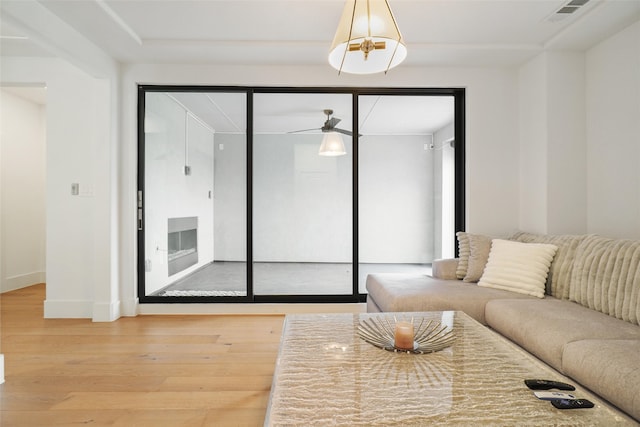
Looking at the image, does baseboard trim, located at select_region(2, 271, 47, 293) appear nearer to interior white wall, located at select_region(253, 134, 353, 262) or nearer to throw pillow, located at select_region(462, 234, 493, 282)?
interior white wall, located at select_region(253, 134, 353, 262)

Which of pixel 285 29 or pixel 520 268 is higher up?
pixel 285 29

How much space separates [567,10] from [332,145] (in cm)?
217

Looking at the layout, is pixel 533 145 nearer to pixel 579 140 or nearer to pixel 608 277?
pixel 579 140

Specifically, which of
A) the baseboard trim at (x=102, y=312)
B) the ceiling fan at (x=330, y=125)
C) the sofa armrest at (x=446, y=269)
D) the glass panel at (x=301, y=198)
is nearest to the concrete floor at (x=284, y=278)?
the glass panel at (x=301, y=198)

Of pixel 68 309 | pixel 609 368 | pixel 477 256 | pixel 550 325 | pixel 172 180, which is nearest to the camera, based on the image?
pixel 609 368

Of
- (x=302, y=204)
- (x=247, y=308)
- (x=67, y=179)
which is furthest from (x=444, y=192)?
(x=67, y=179)

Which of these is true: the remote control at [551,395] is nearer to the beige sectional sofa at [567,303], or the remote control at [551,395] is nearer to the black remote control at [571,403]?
the black remote control at [571,403]

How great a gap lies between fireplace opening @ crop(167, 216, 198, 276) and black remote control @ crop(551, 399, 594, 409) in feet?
11.0

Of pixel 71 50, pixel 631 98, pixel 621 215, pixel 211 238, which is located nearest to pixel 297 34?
pixel 71 50

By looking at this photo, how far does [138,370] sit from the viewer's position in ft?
7.75

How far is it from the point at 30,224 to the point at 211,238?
323 centimetres

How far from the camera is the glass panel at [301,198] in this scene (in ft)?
12.2

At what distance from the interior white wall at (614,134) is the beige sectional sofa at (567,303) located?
1.92ft

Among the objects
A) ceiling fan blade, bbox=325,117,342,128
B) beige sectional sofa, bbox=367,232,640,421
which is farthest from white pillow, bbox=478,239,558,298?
ceiling fan blade, bbox=325,117,342,128
